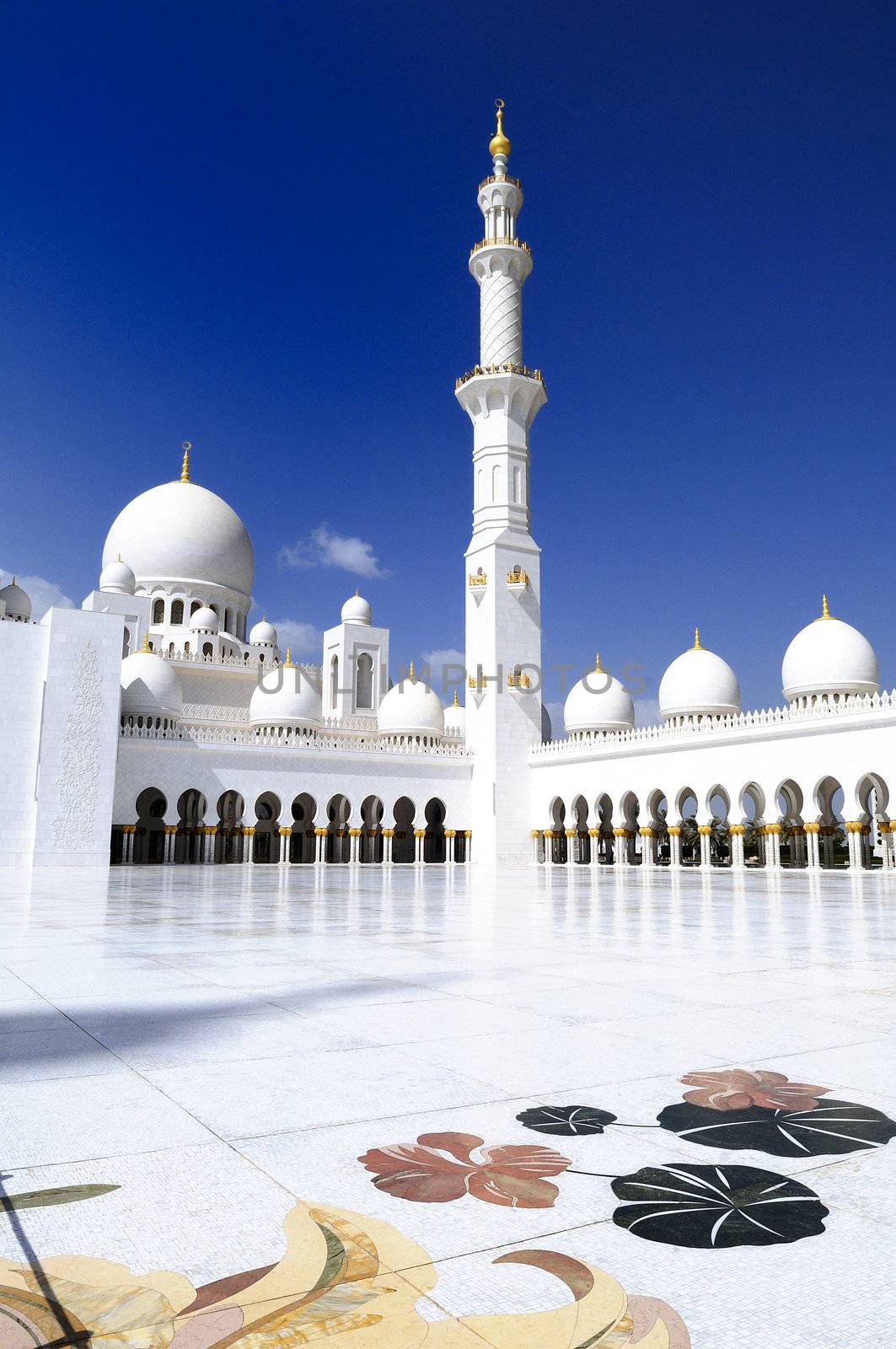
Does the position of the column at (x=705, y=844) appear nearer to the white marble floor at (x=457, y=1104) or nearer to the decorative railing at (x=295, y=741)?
the decorative railing at (x=295, y=741)

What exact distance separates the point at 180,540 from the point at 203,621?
8.49 ft

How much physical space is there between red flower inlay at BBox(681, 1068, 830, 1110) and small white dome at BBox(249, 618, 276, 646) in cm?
2971

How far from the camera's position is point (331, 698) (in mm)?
31141

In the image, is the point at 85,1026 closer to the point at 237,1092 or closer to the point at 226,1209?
the point at 237,1092

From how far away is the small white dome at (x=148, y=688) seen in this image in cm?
2469

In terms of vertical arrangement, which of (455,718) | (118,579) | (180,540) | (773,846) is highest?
(180,540)

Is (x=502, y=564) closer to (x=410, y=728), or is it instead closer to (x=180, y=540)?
(x=410, y=728)

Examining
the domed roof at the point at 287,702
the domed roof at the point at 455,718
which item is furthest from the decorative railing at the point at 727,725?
the domed roof at the point at 287,702

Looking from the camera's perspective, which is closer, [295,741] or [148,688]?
[148,688]

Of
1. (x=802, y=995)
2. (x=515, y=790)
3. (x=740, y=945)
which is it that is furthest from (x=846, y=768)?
(x=802, y=995)

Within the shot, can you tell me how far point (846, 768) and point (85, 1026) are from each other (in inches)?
717

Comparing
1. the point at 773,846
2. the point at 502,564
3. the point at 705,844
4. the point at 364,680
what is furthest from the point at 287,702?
the point at 773,846

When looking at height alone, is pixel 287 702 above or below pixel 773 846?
above

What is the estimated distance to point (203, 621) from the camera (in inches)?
1175
